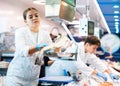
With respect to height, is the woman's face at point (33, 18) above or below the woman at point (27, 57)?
above

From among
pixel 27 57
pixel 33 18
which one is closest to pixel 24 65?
pixel 27 57

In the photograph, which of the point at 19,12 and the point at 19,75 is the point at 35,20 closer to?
the point at 19,75

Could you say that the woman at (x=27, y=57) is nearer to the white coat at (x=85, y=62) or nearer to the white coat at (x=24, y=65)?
the white coat at (x=24, y=65)

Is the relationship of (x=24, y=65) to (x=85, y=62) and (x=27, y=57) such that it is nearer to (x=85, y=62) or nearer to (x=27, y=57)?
(x=27, y=57)

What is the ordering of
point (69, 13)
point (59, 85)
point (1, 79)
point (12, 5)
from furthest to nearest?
point (12, 5) → point (1, 79) → point (59, 85) → point (69, 13)

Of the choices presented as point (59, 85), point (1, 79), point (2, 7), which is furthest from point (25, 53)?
point (2, 7)

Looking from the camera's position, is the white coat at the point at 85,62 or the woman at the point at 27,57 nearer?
the woman at the point at 27,57

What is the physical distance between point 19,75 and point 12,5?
15.7 ft

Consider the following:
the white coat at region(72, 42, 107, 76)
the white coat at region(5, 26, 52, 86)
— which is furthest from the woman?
the white coat at region(72, 42, 107, 76)

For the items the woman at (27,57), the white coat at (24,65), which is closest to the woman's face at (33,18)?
the woman at (27,57)

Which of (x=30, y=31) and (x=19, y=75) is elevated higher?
(x=30, y=31)

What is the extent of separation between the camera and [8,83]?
10.1ft

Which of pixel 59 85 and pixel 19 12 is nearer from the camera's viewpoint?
pixel 59 85

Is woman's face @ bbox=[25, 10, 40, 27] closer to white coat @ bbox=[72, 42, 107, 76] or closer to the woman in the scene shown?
the woman
